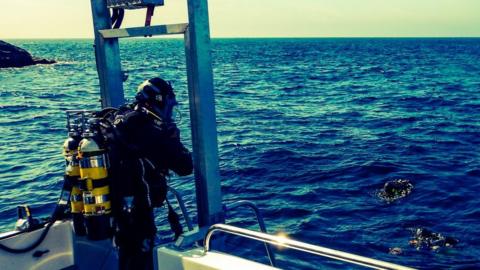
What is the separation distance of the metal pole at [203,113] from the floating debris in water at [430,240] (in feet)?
27.4

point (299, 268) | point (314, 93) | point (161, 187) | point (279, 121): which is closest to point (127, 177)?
point (161, 187)

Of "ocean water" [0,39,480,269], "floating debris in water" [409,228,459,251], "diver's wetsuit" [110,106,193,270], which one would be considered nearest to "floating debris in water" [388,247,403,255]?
"ocean water" [0,39,480,269]

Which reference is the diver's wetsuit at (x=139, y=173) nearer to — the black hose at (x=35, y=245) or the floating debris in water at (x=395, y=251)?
the black hose at (x=35, y=245)

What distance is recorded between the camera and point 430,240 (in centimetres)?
1180

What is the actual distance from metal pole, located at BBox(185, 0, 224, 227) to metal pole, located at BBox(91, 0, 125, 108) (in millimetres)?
1689

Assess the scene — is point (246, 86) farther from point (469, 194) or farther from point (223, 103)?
point (469, 194)

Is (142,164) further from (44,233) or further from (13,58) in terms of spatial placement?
(13,58)

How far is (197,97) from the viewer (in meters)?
4.10

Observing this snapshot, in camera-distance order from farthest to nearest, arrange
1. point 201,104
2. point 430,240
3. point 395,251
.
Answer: point 430,240 → point 395,251 → point 201,104

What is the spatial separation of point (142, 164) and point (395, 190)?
12.3 metres

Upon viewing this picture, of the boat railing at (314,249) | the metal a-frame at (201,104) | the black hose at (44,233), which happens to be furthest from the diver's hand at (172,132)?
the black hose at (44,233)

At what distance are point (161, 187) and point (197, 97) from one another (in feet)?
2.92

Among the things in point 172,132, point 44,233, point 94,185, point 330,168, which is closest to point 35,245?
point 44,233

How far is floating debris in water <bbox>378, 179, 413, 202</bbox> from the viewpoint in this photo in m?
14.9
